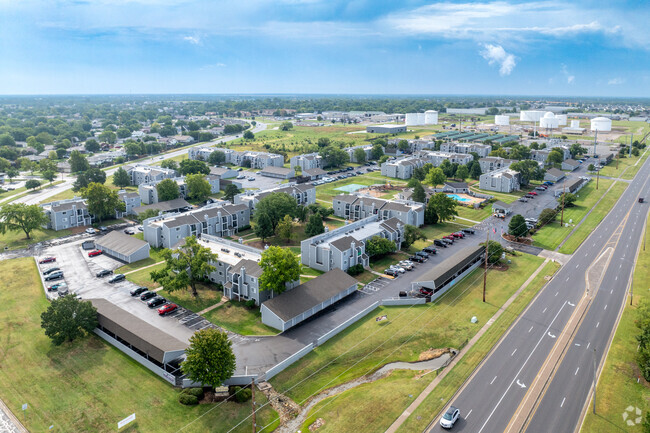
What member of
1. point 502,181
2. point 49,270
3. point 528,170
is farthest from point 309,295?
point 528,170

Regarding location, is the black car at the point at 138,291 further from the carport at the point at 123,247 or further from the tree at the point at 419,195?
the tree at the point at 419,195

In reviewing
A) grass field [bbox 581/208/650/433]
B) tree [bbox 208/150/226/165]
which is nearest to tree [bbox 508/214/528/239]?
grass field [bbox 581/208/650/433]

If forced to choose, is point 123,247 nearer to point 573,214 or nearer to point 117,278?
point 117,278

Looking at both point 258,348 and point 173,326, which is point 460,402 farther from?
point 173,326

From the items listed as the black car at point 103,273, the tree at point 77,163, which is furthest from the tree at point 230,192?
the tree at point 77,163

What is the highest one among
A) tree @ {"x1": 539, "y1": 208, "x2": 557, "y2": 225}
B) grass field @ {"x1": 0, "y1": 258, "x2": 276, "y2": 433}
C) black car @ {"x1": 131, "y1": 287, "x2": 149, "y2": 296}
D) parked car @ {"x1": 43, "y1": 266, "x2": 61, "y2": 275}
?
tree @ {"x1": 539, "y1": 208, "x2": 557, "y2": 225}

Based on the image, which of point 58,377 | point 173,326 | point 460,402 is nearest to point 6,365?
point 58,377

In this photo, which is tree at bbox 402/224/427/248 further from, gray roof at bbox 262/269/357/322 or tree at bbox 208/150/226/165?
tree at bbox 208/150/226/165
